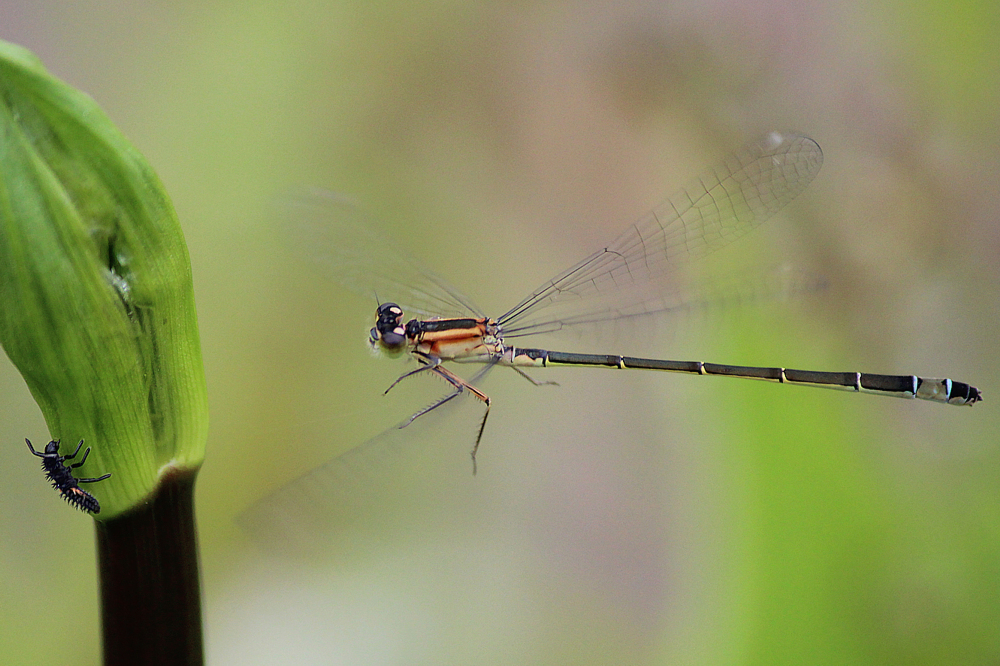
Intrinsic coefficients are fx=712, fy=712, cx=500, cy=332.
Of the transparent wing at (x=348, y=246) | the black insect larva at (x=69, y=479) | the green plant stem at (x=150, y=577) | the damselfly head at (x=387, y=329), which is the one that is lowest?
the green plant stem at (x=150, y=577)

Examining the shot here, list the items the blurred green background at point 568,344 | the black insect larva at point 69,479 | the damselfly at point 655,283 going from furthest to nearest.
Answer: the damselfly at point 655,283 → the blurred green background at point 568,344 → the black insect larva at point 69,479

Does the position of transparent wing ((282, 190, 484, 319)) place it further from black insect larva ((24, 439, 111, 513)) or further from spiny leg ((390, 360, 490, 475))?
black insect larva ((24, 439, 111, 513))

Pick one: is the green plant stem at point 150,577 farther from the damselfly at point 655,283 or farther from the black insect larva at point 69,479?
the damselfly at point 655,283

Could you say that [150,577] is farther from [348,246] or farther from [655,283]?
[655,283]

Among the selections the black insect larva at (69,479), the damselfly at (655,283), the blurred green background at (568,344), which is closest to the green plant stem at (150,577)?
the black insect larva at (69,479)

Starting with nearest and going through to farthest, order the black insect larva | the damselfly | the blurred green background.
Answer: the black insect larva → the blurred green background → the damselfly

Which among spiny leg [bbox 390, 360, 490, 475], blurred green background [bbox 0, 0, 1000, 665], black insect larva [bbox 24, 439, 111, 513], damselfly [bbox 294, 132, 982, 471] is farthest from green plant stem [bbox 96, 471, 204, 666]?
damselfly [bbox 294, 132, 982, 471]

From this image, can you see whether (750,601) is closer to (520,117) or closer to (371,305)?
(371,305)
